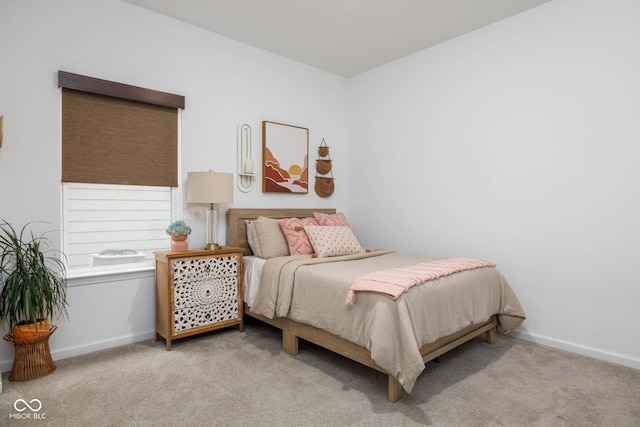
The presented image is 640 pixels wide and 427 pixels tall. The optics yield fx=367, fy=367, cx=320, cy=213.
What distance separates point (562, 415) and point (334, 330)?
52.4 inches

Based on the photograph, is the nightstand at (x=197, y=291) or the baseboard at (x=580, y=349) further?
the nightstand at (x=197, y=291)

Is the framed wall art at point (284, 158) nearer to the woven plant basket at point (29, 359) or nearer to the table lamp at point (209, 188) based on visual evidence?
the table lamp at point (209, 188)

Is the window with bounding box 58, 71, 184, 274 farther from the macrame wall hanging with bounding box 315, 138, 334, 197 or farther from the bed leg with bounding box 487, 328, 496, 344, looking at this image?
the bed leg with bounding box 487, 328, 496, 344

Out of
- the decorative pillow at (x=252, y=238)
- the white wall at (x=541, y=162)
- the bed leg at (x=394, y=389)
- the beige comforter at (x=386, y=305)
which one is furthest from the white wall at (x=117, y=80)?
the bed leg at (x=394, y=389)

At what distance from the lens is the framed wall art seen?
3.92 m

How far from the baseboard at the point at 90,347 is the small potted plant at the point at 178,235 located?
79 centimetres

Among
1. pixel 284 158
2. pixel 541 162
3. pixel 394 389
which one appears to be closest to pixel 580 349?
pixel 541 162

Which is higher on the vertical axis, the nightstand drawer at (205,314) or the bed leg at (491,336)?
the nightstand drawer at (205,314)

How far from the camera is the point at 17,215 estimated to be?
255cm

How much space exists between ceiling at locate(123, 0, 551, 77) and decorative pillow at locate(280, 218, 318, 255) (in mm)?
1839

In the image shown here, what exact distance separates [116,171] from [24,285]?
1.05 m

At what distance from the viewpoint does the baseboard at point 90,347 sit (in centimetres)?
249

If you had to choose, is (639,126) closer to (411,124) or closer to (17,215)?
(411,124)

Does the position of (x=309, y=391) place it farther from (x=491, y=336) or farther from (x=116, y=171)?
(x=116, y=171)
